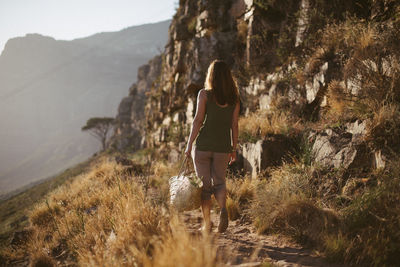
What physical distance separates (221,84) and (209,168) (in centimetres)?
102

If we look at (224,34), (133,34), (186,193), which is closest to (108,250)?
(186,193)

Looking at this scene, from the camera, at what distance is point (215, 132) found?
2650mm

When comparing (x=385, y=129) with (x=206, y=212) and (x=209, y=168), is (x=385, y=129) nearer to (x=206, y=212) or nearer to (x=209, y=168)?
(x=209, y=168)

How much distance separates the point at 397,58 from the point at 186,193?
3994mm

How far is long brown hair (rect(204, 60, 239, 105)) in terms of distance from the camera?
266 cm

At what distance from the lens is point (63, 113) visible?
147m

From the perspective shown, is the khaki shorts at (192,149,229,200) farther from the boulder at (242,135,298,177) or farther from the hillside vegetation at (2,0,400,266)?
the boulder at (242,135,298,177)

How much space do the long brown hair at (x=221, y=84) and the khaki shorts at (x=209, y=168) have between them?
646mm

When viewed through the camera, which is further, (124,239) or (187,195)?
(187,195)

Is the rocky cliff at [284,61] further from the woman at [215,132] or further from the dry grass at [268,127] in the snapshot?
the woman at [215,132]

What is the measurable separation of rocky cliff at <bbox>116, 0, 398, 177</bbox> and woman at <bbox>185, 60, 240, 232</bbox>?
1960 mm

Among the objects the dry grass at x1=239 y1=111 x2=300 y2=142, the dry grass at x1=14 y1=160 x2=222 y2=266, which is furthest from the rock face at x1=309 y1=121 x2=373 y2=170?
the dry grass at x1=14 y1=160 x2=222 y2=266

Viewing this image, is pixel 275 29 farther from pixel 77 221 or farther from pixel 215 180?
pixel 77 221

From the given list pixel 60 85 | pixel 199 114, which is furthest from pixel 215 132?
pixel 60 85
